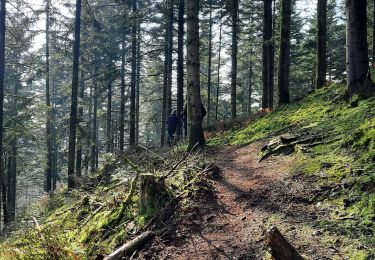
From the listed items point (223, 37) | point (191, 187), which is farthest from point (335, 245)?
point (223, 37)

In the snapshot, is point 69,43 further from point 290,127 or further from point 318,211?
point 318,211

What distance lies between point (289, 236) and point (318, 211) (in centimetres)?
63

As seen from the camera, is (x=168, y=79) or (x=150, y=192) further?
(x=168, y=79)

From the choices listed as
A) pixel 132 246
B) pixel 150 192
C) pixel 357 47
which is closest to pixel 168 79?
pixel 357 47

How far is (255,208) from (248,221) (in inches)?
14.1

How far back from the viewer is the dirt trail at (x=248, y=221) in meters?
3.98

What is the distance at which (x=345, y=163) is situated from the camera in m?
4.99

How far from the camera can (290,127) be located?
8773 millimetres

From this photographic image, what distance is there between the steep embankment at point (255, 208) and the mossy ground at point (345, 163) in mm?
14

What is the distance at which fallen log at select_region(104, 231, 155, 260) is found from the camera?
439 centimetres

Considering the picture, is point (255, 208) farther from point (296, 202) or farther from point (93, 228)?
point (93, 228)

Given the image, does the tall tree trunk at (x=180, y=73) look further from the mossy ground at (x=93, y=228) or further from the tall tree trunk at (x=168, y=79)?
the mossy ground at (x=93, y=228)

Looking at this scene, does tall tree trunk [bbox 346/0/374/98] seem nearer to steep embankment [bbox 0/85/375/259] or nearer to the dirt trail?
steep embankment [bbox 0/85/375/259]

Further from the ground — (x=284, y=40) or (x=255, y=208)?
(x=284, y=40)
